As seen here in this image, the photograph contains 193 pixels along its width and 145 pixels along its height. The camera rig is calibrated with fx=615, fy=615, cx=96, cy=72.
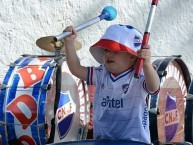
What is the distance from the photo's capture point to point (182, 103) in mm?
4238

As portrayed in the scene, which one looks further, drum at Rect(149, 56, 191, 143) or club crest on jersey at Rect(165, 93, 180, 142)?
club crest on jersey at Rect(165, 93, 180, 142)

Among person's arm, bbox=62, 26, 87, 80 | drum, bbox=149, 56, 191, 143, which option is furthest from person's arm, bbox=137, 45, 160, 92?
drum, bbox=149, 56, 191, 143

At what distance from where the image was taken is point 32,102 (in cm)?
366

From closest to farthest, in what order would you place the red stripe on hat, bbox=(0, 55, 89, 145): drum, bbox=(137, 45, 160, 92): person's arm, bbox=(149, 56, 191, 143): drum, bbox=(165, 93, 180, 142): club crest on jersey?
bbox=(137, 45, 160, 92): person's arm < the red stripe on hat < bbox=(0, 55, 89, 145): drum < bbox=(149, 56, 191, 143): drum < bbox=(165, 93, 180, 142): club crest on jersey

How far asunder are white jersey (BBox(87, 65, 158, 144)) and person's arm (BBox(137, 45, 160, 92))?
8 centimetres

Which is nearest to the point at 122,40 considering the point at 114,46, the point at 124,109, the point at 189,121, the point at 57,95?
the point at 114,46

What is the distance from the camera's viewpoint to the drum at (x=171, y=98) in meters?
3.94

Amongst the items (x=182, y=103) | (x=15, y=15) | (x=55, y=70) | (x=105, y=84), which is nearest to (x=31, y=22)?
(x=15, y=15)

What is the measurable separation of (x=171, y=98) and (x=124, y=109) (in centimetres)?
123

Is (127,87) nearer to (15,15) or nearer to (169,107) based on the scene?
(169,107)

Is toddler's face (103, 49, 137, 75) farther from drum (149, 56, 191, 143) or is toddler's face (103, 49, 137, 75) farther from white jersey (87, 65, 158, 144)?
drum (149, 56, 191, 143)

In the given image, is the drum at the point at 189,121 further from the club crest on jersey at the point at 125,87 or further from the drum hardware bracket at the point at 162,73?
the drum hardware bracket at the point at 162,73

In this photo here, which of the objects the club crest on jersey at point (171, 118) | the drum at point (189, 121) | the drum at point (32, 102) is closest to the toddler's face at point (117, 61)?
the drum at point (189, 121)

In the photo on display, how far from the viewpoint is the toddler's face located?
2.94 metres
